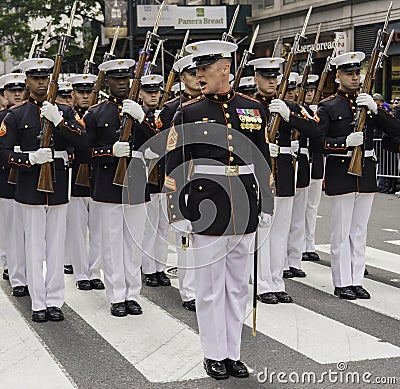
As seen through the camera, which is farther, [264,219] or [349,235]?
[349,235]

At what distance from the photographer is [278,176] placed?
7.51m

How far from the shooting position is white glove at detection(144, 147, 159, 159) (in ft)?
24.8

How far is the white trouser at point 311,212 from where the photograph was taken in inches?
369

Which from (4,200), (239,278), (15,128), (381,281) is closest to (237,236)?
(239,278)

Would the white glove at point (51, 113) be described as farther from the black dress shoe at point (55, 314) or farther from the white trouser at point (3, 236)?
the white trouser at point (3, 236)

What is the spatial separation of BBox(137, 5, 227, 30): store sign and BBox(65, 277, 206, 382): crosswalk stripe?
17.0m

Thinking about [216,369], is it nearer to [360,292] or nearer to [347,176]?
[360,292]

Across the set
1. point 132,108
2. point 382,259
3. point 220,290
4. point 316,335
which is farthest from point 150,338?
point 382,259

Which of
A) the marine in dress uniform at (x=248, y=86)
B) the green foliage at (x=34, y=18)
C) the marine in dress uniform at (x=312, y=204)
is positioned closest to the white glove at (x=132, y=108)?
the marine in dress uniform at (x=248, y=86)

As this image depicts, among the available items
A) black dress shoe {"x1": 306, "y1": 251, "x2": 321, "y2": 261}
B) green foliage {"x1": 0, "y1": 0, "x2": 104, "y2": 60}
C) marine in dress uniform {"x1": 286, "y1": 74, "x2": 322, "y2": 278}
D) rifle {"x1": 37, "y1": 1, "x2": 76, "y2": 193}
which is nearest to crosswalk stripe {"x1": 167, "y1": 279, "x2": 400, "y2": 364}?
marine in dress uniform {"x1": 286, "y1": 74, "x2": 322, "y2": 278}

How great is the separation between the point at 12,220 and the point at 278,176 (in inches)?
110

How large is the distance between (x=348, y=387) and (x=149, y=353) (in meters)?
1.50

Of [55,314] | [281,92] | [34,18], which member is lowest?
[55,314]

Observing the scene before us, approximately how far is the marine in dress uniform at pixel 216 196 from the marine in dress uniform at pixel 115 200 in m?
1.58
